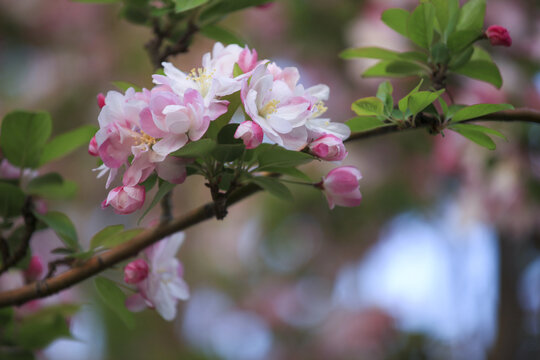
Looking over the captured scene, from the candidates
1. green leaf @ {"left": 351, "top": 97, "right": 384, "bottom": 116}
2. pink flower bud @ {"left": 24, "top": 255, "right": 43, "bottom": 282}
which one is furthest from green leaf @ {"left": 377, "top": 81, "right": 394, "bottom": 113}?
Answer: pink flower bud @ {"left": 24, "top": 255, "right": 43, "bottom": 282}

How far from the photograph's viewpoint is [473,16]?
1.85ft

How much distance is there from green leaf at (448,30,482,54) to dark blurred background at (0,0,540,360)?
0.63 metres

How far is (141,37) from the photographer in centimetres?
258

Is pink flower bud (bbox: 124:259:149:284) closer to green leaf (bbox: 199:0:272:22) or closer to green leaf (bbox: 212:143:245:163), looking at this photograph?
green leaf (bbox: 212:143:245:163)

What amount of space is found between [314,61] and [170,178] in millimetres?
1817

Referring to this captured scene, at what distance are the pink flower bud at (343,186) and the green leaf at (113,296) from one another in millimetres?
237

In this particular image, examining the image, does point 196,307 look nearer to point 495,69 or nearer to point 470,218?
point 470,218

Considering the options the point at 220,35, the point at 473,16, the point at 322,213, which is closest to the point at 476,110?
the point at 473,16

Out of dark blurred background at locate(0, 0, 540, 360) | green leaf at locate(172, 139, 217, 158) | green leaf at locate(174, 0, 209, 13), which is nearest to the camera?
green leaf at locate(172, 139, 217, 158)

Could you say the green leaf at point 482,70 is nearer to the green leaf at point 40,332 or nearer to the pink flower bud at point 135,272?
the pink flower bud at point 135,272

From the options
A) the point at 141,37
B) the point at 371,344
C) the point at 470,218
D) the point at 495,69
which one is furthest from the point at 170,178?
the point at 141,37

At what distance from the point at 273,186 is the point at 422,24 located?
0.71 feet

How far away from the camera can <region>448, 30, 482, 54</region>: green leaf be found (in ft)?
1.79

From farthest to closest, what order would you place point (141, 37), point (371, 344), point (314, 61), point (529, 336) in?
point (141, 37), point (314, 61), point (371, 344), point (529, 336)
